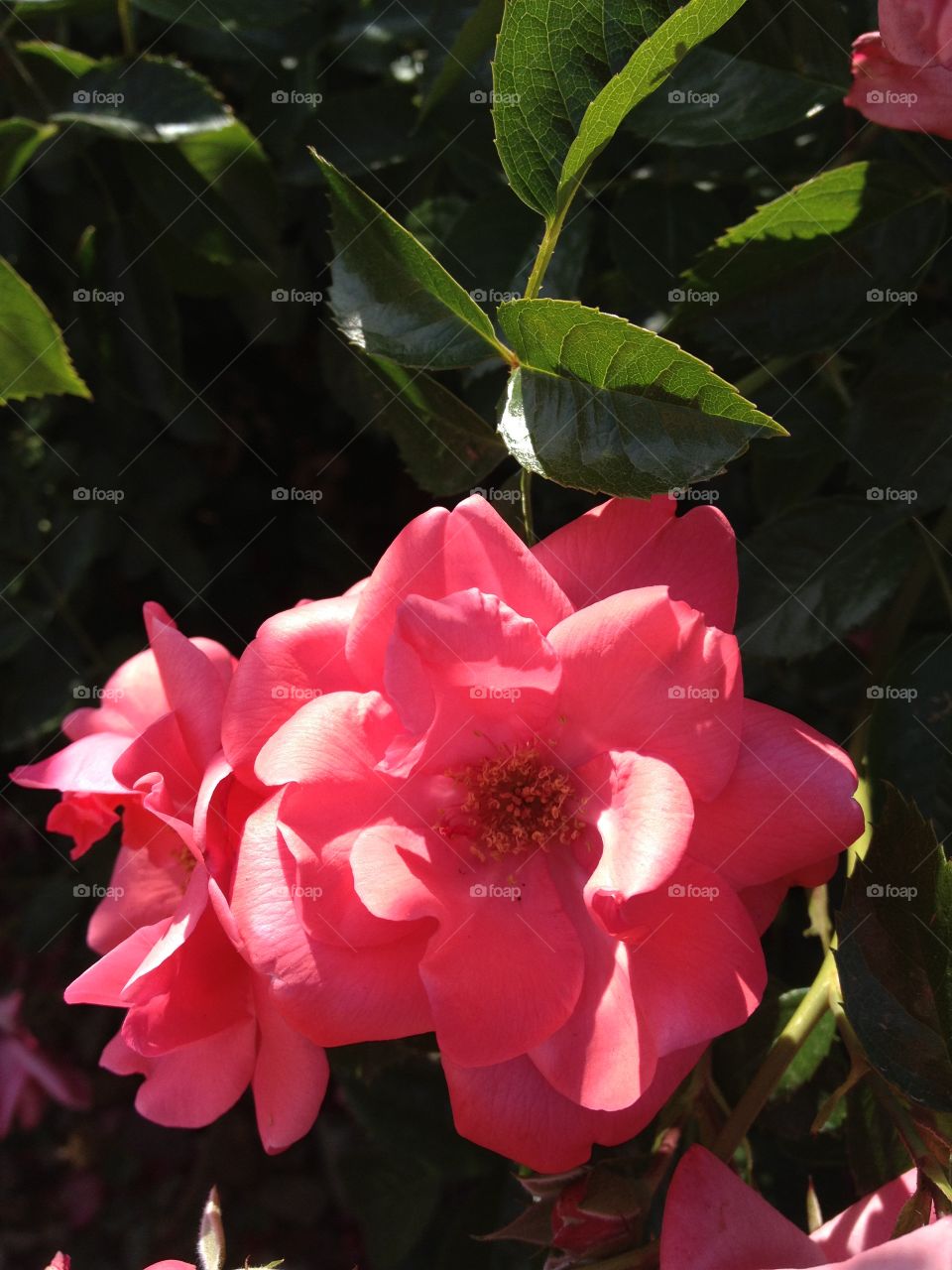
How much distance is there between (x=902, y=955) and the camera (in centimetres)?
91

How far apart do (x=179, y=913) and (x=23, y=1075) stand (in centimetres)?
151

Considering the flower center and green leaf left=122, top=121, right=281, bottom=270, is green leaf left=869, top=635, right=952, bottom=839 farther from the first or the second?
green leaf left=122, top=121, right=281, bottom=270

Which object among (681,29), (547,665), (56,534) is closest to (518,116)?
(681,29)

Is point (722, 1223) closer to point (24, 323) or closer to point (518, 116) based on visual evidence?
point (518, 116)

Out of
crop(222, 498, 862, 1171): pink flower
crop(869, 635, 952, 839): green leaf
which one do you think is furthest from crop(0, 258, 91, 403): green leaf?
crop(869, 635, 952, 839): green leaf

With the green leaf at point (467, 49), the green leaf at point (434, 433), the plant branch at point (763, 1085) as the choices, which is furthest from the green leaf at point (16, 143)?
the plant branch at point (763, 1085)

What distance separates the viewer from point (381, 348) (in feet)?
3.26

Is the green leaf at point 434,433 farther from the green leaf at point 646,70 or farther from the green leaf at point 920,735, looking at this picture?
the green leaf at point 920,735

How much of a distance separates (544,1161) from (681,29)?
0.82m

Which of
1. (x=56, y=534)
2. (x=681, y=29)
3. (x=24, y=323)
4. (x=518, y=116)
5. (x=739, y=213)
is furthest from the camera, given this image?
(x=56, y=534)

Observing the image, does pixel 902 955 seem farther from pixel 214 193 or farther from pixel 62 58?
pixel 62 58

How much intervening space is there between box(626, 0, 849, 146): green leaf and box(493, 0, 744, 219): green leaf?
0.32m

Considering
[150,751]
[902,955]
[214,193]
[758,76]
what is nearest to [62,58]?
[214,193]

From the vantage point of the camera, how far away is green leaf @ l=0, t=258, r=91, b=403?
3.76ft
